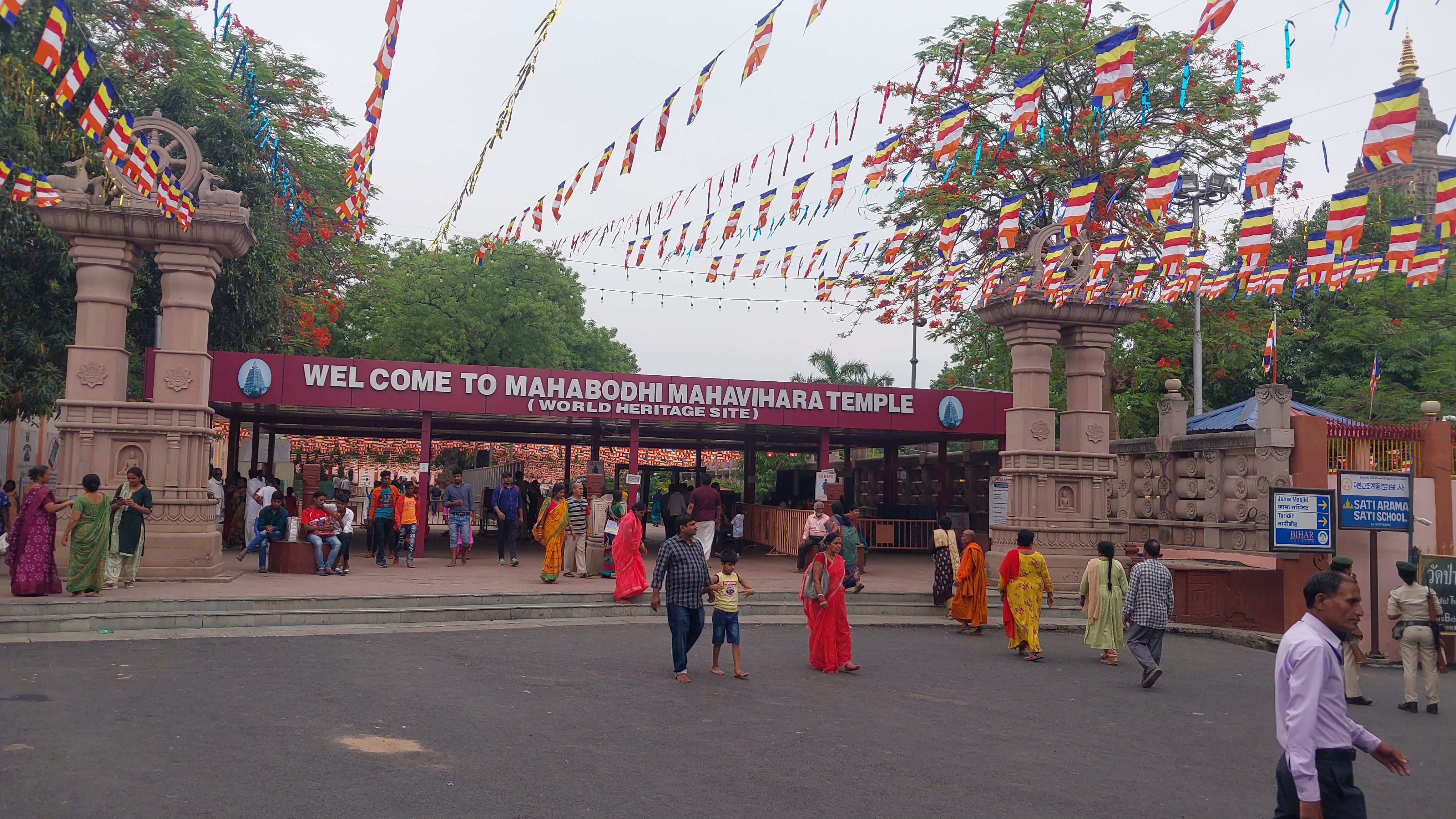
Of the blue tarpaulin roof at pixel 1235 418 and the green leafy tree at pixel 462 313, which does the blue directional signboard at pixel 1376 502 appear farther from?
the green leafy tree at pixel 462 313

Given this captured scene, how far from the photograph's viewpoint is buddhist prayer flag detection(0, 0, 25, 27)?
25.6 feet

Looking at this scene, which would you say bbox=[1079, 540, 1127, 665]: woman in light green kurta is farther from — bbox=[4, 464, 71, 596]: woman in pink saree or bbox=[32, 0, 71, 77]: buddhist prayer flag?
bbox=[4, 464, 71, 596]: woman in pink saree

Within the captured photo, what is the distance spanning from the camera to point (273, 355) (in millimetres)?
17531

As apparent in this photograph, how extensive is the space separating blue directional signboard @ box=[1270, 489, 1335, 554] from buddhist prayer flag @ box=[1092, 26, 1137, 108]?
7.12 metres

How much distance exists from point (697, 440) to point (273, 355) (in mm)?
12350

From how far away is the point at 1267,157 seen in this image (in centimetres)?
1061

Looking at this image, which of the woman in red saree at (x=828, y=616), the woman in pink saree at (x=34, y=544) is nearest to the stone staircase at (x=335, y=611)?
the woman in pink saree at (x=34, y=544)

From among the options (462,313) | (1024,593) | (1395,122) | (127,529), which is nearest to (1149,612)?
(1024,593)

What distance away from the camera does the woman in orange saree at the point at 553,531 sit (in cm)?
1546

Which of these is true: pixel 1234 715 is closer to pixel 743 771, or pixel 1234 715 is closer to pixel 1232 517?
pixel 743 771

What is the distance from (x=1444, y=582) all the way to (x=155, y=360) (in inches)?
704

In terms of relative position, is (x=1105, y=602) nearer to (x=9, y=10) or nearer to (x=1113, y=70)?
(x=1113, y=70)

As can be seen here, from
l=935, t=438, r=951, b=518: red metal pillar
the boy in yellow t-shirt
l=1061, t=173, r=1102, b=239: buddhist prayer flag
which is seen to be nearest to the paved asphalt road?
the boy in yellow t-shirt

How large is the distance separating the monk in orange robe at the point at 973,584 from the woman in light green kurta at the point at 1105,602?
196cm
